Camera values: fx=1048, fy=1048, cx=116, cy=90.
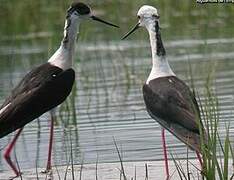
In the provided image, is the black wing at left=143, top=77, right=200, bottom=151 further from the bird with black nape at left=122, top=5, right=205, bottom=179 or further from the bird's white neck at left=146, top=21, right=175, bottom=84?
the bird's white neck at left=146, top=21, right=175, bottom=84

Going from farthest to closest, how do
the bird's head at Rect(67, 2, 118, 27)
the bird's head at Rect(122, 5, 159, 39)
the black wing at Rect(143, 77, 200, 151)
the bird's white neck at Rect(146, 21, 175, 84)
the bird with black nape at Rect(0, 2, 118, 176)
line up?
1. the bird's head at Rect(67, 2, 118, 27)
2. the bird's head at Rect(122, 5, 159, 39)
3. the bird with black nape at Rect(0, 2, 118, 176)
4. the bird's white neck at Rect(146, 21, 175, 84)
5. the black wing at Rect(143, 77, 200, 151)

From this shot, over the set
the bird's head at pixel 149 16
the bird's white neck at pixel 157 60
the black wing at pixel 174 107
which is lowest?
the black wing at pixel 174 107

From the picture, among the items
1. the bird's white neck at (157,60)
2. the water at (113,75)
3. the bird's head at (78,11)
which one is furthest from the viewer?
the bird's head at (78,11)

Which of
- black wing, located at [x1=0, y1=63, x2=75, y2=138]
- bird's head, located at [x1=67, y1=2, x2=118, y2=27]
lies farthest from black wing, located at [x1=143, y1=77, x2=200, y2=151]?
bird's head, located at [x1=67, y1=2, x2=118, y2=27]

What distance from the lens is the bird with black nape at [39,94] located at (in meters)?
9.06

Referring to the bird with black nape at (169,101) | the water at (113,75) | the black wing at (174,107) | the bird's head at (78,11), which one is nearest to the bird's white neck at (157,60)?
the bird with black nape at (169,101)

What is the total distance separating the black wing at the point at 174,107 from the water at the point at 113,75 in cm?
80

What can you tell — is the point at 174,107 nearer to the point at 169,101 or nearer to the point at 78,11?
the point at 169,101

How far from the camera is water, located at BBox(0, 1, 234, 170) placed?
9852 millimetres

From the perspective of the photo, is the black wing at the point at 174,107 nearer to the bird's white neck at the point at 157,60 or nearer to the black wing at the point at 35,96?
the bird's white neck at the point at 157,60

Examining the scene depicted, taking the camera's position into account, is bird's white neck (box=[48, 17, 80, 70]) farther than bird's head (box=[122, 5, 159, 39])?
Yes

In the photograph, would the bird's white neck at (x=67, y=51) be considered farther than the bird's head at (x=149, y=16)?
Yes

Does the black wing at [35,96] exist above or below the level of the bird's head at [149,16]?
below

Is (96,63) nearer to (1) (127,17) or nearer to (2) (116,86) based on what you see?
(2) (116,86)
